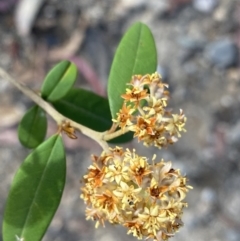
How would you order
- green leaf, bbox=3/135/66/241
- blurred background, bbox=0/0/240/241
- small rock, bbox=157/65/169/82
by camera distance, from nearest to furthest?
green leaf, bbox=3/135/66/241 < blurred background, bbox=0/0/240/241 < small rock, bbox=157/65/169/82

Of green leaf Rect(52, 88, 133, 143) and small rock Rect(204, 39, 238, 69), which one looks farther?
small rock Rect(204, 39, 238, 69)

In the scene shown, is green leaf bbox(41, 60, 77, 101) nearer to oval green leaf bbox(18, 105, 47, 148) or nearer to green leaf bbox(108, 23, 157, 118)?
oval green leaf bbox(18, 105, 47, 148)

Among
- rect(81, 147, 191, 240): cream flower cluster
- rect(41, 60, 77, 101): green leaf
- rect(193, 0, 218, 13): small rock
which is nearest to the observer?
rect(81, 147, 191, 240): cream flower cluster

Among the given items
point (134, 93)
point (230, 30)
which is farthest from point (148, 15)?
point (134, 93)

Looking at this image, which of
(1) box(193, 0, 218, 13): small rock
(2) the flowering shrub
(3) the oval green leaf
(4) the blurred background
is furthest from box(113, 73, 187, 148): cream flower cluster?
(1) box(193, 0, 218, 13): small rock

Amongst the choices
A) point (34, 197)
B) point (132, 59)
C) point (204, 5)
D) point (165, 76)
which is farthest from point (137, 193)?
point (204, 5)

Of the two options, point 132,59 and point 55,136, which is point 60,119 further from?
point 132,59

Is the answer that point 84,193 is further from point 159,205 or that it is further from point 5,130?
point 5,130

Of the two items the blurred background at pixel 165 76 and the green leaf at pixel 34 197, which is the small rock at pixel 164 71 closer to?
the blurred background at pixel 165 76
